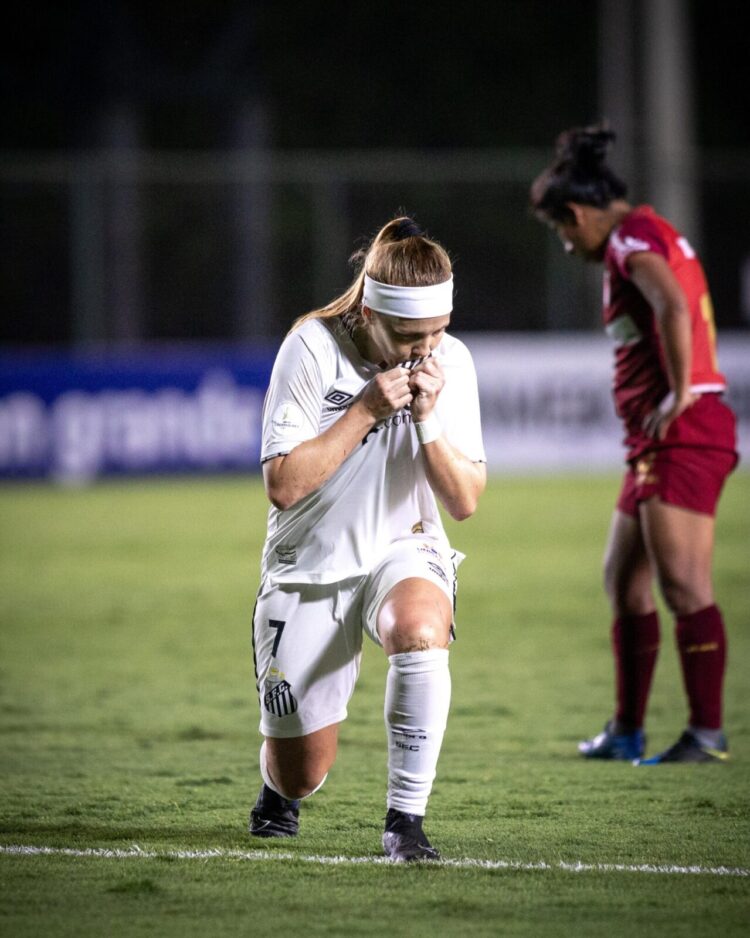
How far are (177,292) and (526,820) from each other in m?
15.8

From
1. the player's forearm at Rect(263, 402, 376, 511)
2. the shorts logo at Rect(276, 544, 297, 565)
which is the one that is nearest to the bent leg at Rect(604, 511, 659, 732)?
the shorts logo at Rect(276, 544, 297, 565)

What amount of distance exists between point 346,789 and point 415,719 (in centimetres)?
120

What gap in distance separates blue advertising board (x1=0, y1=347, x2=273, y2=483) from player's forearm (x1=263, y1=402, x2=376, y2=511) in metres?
12.6

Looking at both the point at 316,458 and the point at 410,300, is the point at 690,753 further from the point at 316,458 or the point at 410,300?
the point at 410,300

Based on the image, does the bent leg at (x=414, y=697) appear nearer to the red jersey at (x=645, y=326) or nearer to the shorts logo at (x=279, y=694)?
the shorts logo at (x=279, y=694)

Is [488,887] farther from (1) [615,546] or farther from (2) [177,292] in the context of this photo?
(2) [177,292]

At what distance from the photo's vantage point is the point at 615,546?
6.10 meters

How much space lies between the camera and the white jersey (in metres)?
4.64

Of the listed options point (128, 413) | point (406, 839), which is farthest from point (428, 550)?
point (128, 413)

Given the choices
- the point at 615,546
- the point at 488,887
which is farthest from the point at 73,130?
the point at 488,887

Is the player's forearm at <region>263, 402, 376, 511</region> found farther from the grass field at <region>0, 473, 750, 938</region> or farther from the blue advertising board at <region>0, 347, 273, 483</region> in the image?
the blue advertising board at <region>0, 347, 273, 483</region>

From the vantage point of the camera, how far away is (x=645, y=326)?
5.92 m

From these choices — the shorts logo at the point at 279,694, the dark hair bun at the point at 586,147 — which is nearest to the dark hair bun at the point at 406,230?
the shorts logo at the point at 279,694

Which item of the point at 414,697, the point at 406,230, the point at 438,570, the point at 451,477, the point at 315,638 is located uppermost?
the point at 406,230
